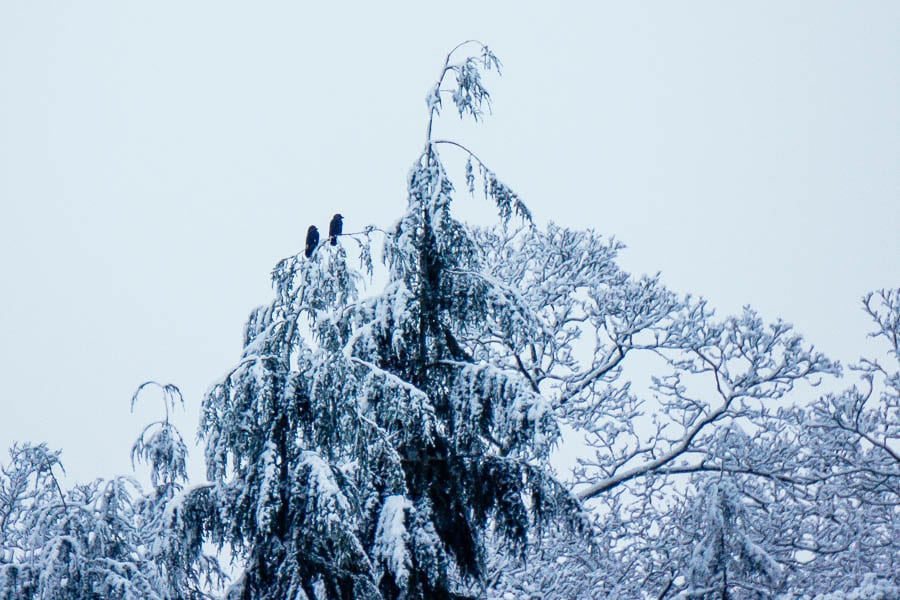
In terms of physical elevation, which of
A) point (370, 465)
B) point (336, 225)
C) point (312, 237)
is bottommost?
point (370, 465)

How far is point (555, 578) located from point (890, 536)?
5.27 m

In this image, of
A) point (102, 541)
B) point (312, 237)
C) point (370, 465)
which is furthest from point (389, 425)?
point (102, 541)

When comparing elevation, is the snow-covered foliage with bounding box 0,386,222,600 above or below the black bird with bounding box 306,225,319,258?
below

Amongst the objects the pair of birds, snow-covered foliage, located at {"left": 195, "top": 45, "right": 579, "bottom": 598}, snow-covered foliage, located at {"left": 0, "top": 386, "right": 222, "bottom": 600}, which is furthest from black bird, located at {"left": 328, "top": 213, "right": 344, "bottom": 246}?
snow-covered foliage, located at {"left": 0, "top": 386, "right": 222, "bottom": 600}

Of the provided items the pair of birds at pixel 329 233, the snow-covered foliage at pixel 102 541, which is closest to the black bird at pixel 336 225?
the pair of birds at pixel 329 233

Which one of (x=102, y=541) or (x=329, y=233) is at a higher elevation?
(x=329, y=233)

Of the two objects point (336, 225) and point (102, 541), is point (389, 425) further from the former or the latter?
point (102, 541)

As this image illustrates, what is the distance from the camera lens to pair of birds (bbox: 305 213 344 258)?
7462 millimetres

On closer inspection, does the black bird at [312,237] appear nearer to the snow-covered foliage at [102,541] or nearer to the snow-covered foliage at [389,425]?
the snow-covered foliage at [389,425]

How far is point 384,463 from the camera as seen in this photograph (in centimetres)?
731

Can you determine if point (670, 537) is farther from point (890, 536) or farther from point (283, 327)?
point (283, 327)

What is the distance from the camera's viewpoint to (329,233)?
313 inches

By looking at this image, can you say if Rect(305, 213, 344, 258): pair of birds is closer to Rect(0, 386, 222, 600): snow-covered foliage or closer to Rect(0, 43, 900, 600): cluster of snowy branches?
Rect(0, 43, 900, 600): cluster of snowy branches

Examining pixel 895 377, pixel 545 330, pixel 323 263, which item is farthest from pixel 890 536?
pixel 323 263
